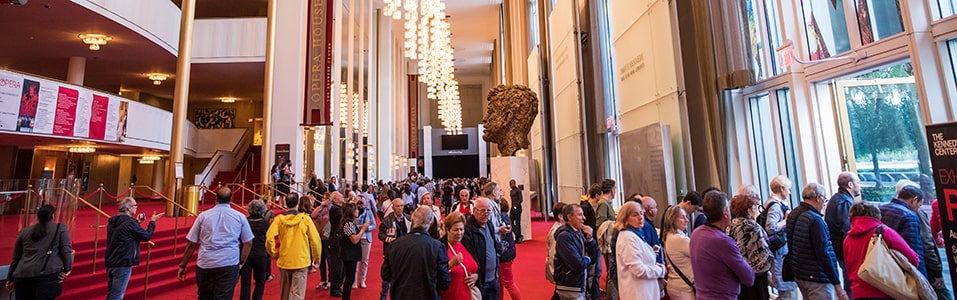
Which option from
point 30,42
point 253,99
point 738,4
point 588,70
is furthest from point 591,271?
point 253,99

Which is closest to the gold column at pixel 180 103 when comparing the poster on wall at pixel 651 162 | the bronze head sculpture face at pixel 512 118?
the bronze head sculpture face at pixel 512 118

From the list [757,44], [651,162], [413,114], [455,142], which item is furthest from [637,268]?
[455,142]

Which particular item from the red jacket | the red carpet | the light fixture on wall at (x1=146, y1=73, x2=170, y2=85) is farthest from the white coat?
the light fixture on wall at (x1=146, y1=73, x2=170, y2=85)

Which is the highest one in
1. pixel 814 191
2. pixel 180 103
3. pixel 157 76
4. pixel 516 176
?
pixel 157 76

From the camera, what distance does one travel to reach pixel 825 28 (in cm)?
392

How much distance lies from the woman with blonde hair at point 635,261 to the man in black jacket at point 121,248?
4.47 m

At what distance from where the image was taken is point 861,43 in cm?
352

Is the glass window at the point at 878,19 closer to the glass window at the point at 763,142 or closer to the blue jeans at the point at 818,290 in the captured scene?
the glass window at the point at 763,142

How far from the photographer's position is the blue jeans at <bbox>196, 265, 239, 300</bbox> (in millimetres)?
3701

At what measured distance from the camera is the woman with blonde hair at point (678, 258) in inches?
113

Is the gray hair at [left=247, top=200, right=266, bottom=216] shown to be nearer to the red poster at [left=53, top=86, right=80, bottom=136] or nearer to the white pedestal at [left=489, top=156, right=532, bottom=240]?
the white pedestal at [left=489, top=156, right=532, bottom=240]

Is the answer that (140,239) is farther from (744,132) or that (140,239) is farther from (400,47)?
(400,47)

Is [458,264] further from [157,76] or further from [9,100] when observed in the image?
[157,76]

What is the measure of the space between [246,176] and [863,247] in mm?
18740
